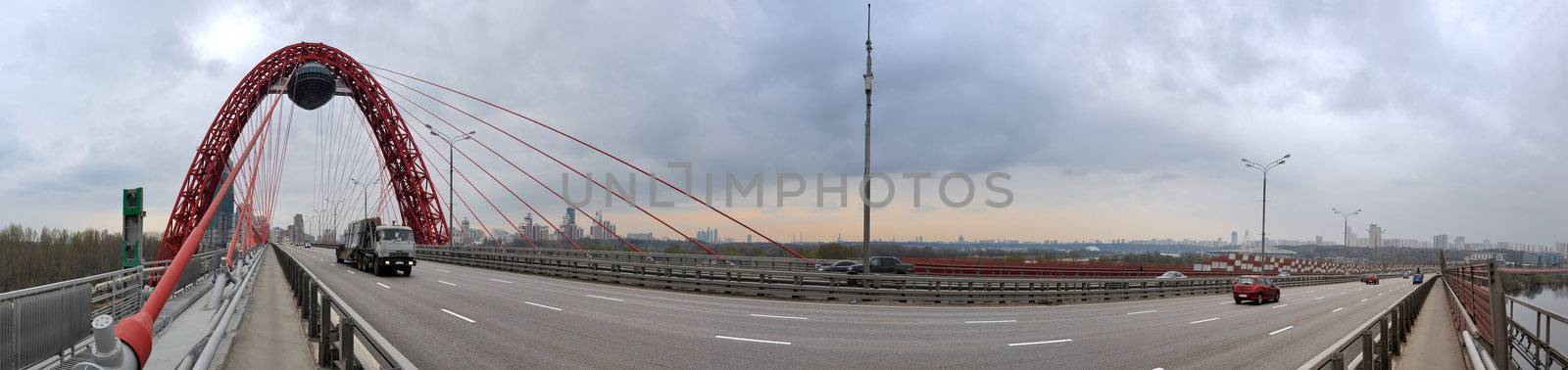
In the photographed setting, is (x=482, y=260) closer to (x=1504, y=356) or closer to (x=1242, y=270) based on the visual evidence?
(x=1504, y=356)

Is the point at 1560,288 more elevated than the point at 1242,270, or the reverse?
the point at 1242,270

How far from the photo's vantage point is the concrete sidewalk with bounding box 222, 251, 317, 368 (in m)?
9.77

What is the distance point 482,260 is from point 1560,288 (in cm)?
13892

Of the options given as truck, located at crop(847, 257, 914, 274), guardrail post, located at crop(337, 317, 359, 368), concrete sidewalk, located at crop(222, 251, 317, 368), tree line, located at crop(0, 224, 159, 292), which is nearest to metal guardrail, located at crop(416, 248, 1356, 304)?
truck, located at crop(847, 257, 914, 274)

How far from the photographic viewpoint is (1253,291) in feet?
96.3

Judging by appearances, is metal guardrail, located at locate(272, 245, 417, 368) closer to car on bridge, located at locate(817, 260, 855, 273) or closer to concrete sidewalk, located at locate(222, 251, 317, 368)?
concrete sidewalk, located at locate(222, 251, 317, 368)

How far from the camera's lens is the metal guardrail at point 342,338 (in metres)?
6.61

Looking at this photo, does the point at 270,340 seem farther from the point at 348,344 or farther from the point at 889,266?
the point at 889,266

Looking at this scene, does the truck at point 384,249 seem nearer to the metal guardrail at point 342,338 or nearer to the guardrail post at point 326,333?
the metal guardrail at point 342,338

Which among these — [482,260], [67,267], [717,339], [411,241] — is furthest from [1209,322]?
[67,267]

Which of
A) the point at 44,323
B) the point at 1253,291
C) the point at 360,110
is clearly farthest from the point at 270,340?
the point at 360,110

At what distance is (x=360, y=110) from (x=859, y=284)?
4664 centimetres

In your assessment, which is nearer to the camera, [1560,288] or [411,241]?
[411,241]

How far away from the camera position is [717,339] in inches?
476
